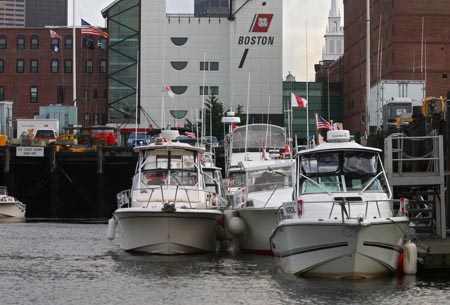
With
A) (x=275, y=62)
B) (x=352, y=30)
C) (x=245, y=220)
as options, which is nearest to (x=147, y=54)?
(x=275, y=62)

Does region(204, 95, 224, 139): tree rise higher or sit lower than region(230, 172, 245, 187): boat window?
higher

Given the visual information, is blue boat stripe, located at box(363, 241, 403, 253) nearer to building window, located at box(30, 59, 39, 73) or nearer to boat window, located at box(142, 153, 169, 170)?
boat window, located at box(142, 153, 169, 170)

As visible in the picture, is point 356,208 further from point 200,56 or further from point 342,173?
point 200,56

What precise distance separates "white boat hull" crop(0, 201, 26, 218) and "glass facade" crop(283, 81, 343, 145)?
44.8m

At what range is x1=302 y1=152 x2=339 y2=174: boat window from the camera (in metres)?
27.0

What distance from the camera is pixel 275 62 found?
338 ft

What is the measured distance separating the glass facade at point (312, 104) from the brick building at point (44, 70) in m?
21.5

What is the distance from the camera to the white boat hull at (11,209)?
59.6m

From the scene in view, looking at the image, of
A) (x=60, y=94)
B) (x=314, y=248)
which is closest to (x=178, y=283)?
(x=314, y=248)

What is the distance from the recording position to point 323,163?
2711 centimetres

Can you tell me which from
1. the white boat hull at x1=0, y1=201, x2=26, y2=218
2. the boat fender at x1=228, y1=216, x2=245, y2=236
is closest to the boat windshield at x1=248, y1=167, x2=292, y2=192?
the boat fender at x1=228, y1=216, x2=245, y2=236

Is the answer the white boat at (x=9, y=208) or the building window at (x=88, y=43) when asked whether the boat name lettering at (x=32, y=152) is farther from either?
the building window at (x=88, y=43)

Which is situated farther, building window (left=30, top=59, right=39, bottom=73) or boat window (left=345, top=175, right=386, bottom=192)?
building window (left=30, top=59, right=39, bottom=73)

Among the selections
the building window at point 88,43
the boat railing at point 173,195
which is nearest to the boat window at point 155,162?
the boat railing at point 173,195
